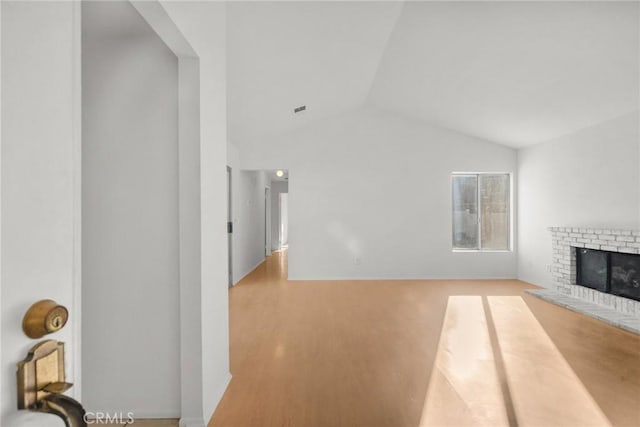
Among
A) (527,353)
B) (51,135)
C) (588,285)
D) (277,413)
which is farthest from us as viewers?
(588,285)

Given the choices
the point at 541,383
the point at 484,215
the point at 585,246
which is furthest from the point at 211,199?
the point at 484,215

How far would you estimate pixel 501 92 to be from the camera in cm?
418

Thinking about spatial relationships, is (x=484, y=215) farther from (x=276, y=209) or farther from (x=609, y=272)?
(x=276, y=209)

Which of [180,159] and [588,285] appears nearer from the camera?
[180,159]

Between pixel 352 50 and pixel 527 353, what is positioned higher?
pixel 352 50

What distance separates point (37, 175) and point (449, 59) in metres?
4.18

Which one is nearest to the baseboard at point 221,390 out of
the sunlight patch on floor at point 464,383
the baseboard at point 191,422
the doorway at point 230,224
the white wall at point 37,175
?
the baseboard at point 191,422

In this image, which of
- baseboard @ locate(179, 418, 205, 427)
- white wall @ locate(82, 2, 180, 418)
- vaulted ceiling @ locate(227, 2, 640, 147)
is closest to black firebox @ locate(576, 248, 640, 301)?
vaulted ceiling @ locate(227, 2, 640, 147)

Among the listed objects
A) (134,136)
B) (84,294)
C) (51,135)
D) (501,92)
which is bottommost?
(84,294)

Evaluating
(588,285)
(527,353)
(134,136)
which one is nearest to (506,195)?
(588,285)

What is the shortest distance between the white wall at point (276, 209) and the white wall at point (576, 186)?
6729mm

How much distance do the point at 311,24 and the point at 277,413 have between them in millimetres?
3109

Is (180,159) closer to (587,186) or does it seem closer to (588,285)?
(587,186)

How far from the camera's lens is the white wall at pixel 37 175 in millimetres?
534
